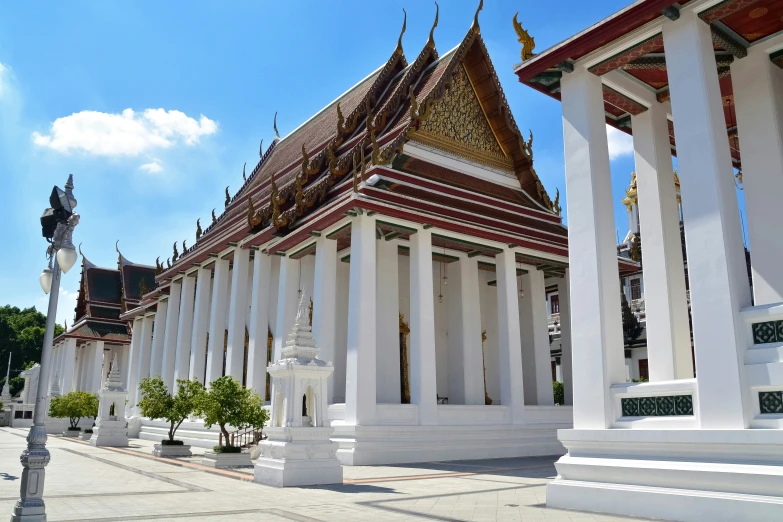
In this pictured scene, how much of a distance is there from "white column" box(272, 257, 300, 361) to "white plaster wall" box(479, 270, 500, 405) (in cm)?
507

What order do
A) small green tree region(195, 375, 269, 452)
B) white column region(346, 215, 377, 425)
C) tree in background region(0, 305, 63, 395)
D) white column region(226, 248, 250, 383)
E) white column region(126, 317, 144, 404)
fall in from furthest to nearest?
tree in background region(0, 305, 63, 395)
white column region(126, 317, 144, 404)
white column region(226, 248, 250, 383)
white column region(346, 215, 377, 425)
small green tree region(195, 375, 269, 452)

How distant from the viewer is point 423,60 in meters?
17.0

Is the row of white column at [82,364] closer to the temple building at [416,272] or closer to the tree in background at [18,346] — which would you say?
the temple building at [416,272]

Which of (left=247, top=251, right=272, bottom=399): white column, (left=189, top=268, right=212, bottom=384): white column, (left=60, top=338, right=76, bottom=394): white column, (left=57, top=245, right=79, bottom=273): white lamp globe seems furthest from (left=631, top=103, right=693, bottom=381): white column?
(left=60, top=338, right=76, bottom=394): white column

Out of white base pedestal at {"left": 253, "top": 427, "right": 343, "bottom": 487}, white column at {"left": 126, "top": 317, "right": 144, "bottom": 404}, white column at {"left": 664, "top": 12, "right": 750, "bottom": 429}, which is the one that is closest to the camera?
white column at {"left": 664, "top": 12, "right": 750, "bottom": 429}

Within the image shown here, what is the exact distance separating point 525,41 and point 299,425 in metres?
5.91

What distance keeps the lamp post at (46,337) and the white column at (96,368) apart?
93.3ft

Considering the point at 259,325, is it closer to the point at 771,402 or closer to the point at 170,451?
the point at 170,451

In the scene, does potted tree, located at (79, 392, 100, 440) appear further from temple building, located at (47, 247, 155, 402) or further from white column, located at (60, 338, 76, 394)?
white column, located at (60, 338, 76, 394)

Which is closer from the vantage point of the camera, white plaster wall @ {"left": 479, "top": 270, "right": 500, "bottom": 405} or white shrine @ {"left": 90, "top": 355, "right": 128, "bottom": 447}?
white plaster wall @ {"left": 479, "top": 270, "right": 500, "bottom": 405}

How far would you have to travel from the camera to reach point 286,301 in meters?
15.1

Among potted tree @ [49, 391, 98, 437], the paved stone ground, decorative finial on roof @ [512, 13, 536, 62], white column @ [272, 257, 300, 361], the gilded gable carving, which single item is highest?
the gilded gable carving

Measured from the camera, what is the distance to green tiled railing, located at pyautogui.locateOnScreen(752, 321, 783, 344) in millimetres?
5449

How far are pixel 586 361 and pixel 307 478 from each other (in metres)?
4.25
